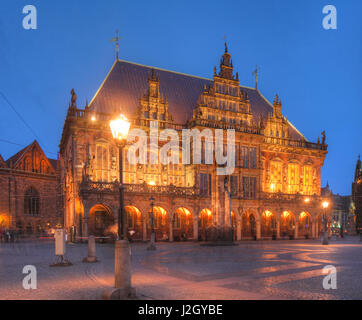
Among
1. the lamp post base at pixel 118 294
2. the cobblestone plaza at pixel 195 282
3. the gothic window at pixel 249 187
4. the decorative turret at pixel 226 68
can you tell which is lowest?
the cobblestone plaza at pixel 195 282

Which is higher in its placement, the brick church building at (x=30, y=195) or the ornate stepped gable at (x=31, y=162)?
the ornate stepped gable at (x=31, y=162)

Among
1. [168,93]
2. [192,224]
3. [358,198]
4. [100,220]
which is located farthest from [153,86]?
[358,198]

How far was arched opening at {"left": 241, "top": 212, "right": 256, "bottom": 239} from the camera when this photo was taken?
39281mm

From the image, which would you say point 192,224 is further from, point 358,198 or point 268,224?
point 358,198

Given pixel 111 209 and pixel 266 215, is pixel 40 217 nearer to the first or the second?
pixel 111 209

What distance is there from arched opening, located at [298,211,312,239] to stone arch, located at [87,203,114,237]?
24676 mm

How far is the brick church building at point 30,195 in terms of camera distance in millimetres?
46969

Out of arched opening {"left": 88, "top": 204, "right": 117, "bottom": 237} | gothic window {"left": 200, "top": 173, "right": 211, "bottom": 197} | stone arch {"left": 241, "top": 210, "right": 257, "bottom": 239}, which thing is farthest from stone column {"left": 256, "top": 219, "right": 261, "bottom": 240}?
arched opening {"left": 88, "top": 204, "right": 117, "bottom": 237}

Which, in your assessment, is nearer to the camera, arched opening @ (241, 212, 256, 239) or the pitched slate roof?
the pitched slate roof

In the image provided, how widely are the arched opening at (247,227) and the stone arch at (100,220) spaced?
15.9m

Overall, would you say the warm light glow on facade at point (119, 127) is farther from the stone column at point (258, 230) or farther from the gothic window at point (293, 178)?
the gothic window at point (293, 178)

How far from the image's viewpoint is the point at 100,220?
106 ft

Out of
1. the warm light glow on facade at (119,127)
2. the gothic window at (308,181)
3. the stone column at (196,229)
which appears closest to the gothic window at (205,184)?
the stone column at (196,229)

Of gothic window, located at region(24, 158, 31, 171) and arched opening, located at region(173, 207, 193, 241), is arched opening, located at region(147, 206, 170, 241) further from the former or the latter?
gothic window, located at region(24, 158, 31, 171)
